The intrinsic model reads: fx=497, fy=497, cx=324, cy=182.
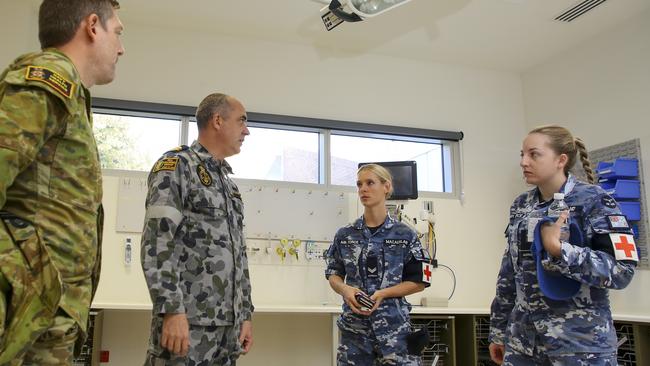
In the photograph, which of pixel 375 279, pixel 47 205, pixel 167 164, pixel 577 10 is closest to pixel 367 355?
pixel 375 279

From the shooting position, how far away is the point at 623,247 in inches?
62.1

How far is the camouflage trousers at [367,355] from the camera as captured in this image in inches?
84.2

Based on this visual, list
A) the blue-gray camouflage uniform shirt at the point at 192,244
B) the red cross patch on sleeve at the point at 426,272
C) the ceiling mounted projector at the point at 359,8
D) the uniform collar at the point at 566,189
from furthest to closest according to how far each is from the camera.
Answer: the ceiling mounted projector at the point at 359,8 → the red cross patch on sleeve at the point at 426,272 → the uniform collar at the point at 566,189 → the blue-gray camouflage uniform shirt at the point at 192,244

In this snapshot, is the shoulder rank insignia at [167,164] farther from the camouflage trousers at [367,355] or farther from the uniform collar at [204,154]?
the camouflage trousers at [367,355]

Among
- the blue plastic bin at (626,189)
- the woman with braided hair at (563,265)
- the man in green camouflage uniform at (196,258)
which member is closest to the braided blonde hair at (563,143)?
the woman with braided hair at (563,265)

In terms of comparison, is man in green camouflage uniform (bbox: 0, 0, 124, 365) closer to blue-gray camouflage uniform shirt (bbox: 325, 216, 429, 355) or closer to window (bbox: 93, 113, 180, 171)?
blue-gray camouflage uniform shirt (bbox: 325, 216, 429, 355)

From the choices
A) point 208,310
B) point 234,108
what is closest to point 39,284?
point 208,310

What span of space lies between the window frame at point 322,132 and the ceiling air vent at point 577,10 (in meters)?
1.38

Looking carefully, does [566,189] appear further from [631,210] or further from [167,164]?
[631,210]

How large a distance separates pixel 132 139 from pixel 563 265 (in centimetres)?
377

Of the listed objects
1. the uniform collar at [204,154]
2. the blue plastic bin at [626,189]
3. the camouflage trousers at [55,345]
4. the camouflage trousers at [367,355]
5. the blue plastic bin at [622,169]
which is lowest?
the camouflage trousers at [367,355]

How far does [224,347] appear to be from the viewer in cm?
177

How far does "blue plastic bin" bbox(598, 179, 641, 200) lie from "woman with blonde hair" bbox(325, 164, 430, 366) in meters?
2.40

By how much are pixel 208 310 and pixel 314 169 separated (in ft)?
10.2
